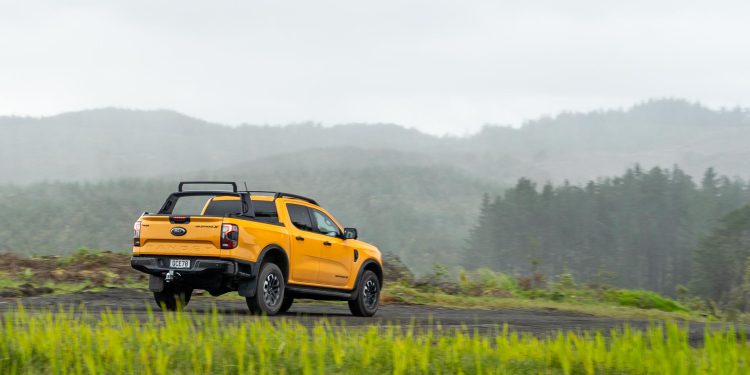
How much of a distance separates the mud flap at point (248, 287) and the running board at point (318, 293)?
93 centimetres

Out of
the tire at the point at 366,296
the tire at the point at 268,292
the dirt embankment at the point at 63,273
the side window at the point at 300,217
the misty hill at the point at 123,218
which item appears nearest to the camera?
the tire at the point at 268,292

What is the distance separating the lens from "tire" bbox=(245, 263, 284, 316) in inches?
→ 519

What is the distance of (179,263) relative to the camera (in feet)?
42.8

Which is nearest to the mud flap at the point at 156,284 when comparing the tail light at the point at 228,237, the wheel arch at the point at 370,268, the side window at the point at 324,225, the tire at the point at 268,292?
the tire at the point at 268,292

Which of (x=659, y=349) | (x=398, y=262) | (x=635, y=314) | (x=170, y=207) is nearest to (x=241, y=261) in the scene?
(x=170, y=207)

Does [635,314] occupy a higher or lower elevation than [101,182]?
lower

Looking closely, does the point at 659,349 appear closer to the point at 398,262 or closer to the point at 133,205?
the point at 398,262

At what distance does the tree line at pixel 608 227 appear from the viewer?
11788 cm

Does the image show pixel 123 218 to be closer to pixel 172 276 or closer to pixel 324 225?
pixel 324 225

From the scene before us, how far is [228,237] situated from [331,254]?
242cm

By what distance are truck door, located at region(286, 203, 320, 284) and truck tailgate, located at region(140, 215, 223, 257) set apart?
4.74 feet

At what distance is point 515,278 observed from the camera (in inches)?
1144

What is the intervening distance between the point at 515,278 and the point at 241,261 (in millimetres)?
17338

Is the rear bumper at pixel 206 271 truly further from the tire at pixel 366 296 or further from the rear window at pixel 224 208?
the tire at pixel 366 296
